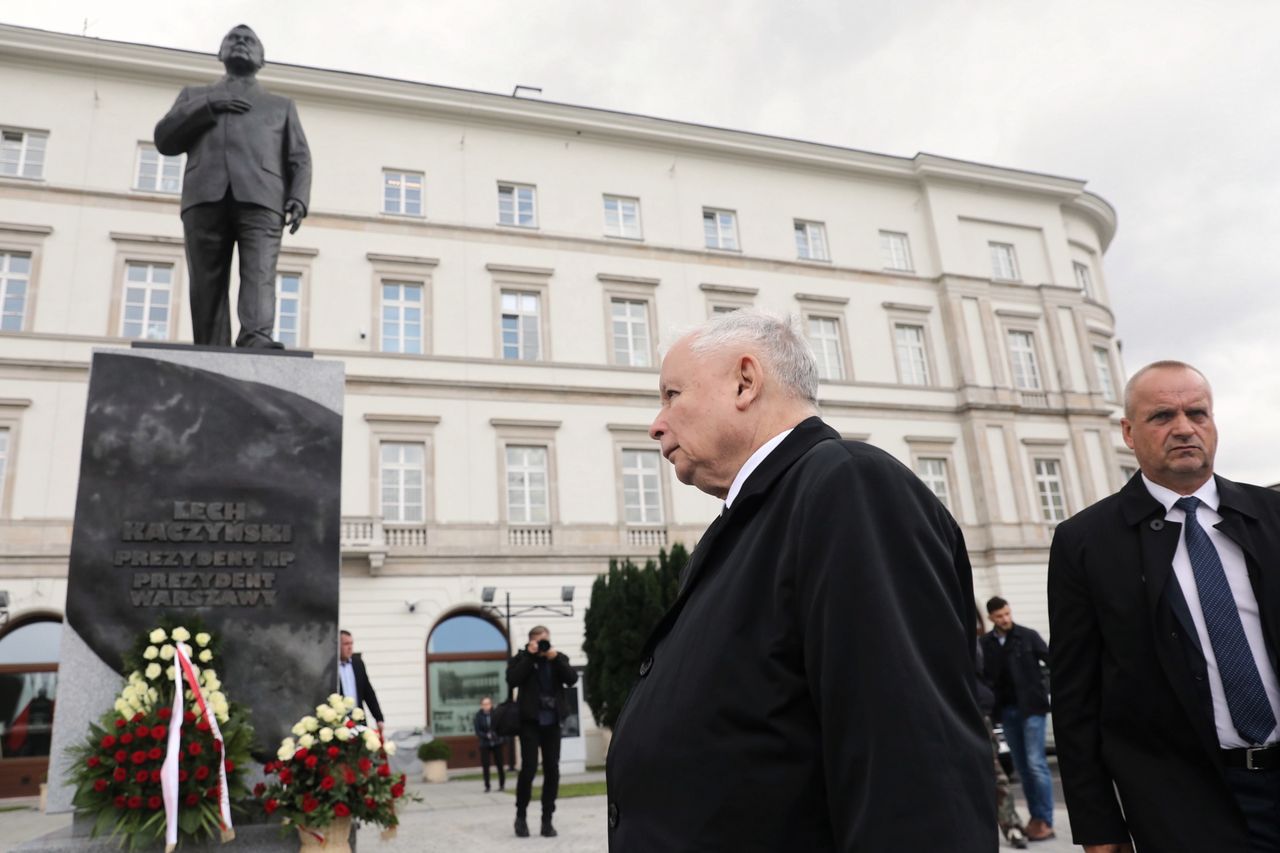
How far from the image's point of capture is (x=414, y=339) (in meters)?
24.3

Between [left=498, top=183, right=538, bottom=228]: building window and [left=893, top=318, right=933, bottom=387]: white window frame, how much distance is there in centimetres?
1175

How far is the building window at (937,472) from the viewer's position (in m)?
28.5

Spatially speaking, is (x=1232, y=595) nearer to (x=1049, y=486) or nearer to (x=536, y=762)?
(x=536, y=762)

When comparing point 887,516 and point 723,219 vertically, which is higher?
point 723,219

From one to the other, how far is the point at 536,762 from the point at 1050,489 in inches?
987

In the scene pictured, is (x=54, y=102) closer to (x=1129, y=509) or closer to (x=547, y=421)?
(x=547, y=421)

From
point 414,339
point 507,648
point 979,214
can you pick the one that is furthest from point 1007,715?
point 979,214

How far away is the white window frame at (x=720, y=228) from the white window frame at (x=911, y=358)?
228 inches

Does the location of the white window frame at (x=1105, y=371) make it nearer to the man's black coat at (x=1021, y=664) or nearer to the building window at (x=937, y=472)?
the building window at (x=937, y=472)

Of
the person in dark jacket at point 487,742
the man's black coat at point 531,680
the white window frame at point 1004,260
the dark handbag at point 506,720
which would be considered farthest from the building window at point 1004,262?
the man's black coat at point 531,680

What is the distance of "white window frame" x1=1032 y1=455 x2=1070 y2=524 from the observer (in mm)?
29250

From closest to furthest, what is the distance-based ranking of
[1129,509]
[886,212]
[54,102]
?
[1129,509]
[54,102]
[886,212]

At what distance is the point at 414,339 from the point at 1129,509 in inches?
890

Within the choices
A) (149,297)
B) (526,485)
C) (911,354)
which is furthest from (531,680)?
(911,354)
